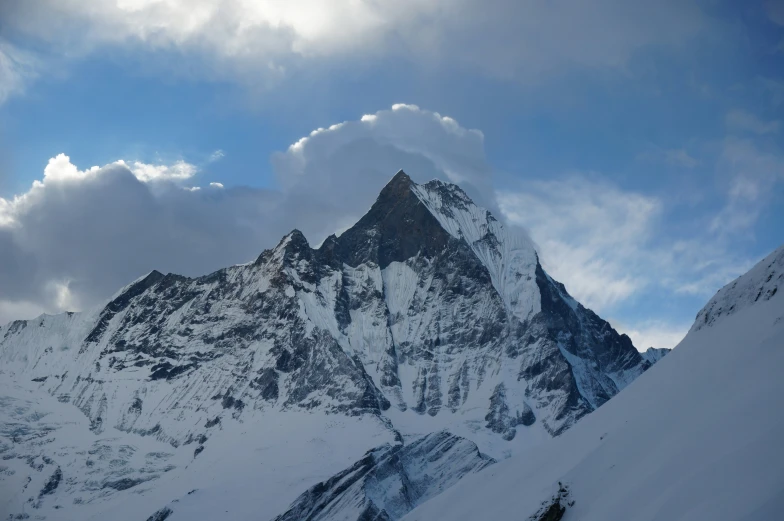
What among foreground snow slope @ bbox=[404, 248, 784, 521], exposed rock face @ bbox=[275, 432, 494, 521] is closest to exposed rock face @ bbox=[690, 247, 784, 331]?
foreground snow slope @ bbox=[404, 248, 784, 521]

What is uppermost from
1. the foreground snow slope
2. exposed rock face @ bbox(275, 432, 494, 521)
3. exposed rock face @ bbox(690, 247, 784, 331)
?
exposed rock face @ bbox(275, 432, 494, 521)

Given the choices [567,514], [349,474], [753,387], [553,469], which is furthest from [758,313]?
[349,474]

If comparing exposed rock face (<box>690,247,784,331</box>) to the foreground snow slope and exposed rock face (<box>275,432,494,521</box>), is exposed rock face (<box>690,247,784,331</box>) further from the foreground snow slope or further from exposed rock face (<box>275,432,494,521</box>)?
exposed rock face (<box>275,432,494,521</box>)

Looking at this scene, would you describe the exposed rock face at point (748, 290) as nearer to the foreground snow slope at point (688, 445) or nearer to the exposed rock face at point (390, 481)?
the foreground snow slope at point (688, 445)

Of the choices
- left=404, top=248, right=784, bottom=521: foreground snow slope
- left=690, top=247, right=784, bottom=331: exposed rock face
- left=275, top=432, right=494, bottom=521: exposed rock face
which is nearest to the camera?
left=404, top=248, right=784, bottom=521: foreground snow slope

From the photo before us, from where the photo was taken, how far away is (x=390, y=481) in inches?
5827

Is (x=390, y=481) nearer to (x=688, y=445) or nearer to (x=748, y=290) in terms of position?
(x=748, y=290)

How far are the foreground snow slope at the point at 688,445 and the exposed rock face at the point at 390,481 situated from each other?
49.2 metres

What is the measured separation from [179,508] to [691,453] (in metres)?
127

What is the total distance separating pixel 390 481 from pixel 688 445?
101408 mm

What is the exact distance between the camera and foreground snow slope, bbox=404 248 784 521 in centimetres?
4362

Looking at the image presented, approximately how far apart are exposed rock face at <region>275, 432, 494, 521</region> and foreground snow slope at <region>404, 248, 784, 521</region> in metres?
49.2

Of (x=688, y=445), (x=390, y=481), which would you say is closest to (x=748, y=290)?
(x=688, y=445)

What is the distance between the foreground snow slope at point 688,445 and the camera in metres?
43.6
